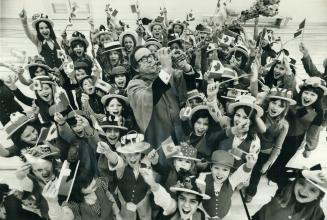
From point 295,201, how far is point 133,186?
0.97 meters

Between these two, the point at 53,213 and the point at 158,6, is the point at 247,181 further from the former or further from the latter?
the point at 158,6

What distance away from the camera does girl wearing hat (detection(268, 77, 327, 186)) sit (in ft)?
7.40

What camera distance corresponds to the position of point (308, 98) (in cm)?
225

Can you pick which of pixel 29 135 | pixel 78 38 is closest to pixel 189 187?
pixel 29 135

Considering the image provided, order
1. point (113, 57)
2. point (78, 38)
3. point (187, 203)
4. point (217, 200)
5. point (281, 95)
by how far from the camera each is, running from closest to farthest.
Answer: point (187, 203)
point (217, 200)
point (281, 95)
point (113, 57)
point (78, 38)

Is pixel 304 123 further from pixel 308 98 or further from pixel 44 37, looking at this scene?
pixel 44 37

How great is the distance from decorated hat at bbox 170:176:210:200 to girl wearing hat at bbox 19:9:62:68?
46.0 inches

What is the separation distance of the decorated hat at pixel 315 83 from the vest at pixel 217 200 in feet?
2.64

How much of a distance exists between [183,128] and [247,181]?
20.7 inches

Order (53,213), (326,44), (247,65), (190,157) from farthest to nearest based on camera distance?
(326,44)
(247,65)
(190,157)
(53,213)

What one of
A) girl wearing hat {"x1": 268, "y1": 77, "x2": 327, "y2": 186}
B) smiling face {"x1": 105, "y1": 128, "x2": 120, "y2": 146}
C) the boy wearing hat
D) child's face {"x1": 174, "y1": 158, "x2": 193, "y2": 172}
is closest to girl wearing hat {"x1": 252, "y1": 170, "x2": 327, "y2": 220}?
girl wearing hat {"x1": 268, "y1": 77, "x2": 327, "y2": 186}

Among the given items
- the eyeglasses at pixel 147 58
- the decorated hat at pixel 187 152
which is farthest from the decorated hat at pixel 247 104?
the eyeglasses at pixel 147 58

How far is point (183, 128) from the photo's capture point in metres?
2.19

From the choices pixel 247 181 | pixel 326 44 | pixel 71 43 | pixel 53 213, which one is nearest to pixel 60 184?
pixel 53 213
